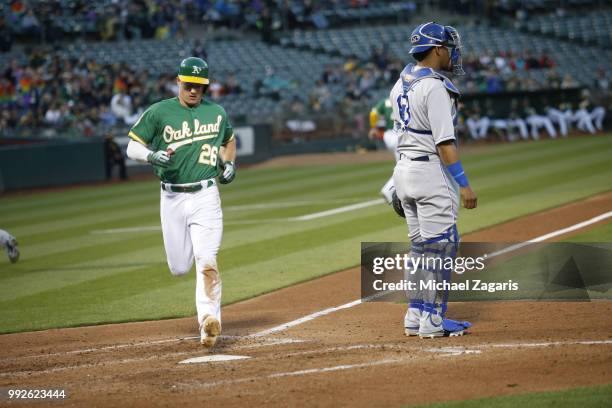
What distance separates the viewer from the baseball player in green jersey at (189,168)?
779cm

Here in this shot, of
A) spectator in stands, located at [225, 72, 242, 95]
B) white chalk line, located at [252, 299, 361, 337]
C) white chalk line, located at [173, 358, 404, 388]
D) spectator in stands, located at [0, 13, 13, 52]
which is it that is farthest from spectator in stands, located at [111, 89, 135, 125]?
white chalk line, located at [173, 358, 404, 388]

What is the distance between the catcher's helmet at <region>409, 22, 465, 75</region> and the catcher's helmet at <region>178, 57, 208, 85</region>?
1.64 meters

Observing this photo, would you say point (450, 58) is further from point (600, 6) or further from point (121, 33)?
point (600, 6)

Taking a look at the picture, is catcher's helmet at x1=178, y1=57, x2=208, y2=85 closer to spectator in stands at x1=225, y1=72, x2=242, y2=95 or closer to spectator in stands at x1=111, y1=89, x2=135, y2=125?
spectator in stands at x1=111, y1=89, x2=135, y2=125

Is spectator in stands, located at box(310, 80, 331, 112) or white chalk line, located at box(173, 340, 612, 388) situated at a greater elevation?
spectator in stands, located at box(310, 80, 331, 112)

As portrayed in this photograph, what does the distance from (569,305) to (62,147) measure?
1912cm

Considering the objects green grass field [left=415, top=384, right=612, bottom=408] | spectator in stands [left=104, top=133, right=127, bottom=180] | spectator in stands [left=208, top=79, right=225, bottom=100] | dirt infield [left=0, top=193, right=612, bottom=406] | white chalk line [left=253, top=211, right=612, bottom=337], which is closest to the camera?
green grass field [left=415, top=384, right=612, bottom=408]

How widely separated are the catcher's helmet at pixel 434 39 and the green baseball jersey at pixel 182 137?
1.75m

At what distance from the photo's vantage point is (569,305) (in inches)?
331

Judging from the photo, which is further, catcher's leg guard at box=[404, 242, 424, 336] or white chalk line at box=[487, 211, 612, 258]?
white chalk line at box=[487, 211, 612, 258]

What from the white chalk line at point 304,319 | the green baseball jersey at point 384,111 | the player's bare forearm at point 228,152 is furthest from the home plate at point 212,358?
the green baseball jersey at point 384,111

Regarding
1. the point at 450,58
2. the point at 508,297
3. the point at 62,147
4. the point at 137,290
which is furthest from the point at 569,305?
the point at 62,147

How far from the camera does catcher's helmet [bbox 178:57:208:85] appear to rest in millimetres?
7824

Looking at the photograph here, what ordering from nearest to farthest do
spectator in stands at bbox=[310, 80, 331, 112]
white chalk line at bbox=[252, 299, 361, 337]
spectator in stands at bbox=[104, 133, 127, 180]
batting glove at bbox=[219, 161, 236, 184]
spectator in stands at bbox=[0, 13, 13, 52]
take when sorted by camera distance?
batting glove at bbox=[219, 161, 236, 184]
white chalk line at bbox=[252, 299, 361, 337]
spectator in stands at bbox=[104, 133, 127, 180]
spectator in stands at bbox=[310, 80, 331, 112]
spectator in stands at bbox=[0, 13, 13, 52]
